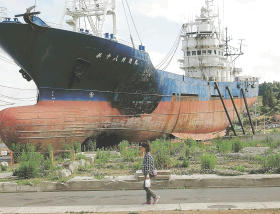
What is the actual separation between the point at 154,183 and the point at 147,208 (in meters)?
2.63

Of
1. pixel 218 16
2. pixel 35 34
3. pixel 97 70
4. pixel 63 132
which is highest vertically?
pixel 218 16

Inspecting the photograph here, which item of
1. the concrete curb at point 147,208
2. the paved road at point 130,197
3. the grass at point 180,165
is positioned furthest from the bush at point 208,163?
the concrete curb at point 147,208

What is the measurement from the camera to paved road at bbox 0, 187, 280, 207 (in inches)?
344

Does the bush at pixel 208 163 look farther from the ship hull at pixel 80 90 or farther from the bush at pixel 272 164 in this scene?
the ship hull at pixel 80 90

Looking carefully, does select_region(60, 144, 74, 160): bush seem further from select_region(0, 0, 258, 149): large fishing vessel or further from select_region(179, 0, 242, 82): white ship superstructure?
select_region(179, 0, 242, 82): white ship superstructure

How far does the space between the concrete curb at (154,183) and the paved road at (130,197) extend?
0.34 metres

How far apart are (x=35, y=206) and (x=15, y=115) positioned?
35.0ft

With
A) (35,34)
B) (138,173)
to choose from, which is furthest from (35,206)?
(35,34)

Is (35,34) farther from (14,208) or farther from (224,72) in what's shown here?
(224,72)

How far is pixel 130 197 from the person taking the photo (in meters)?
9.40

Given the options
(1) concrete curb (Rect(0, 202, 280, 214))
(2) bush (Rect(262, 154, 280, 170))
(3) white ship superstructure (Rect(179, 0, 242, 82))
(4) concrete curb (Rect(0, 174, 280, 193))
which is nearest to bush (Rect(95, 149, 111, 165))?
(4) concrete curb (Rect(0, 174, 280, 193))

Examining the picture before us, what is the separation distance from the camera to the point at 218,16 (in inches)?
1666

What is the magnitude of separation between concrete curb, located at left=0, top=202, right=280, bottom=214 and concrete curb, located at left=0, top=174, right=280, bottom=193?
7.29 feet

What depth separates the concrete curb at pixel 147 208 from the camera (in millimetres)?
7700
